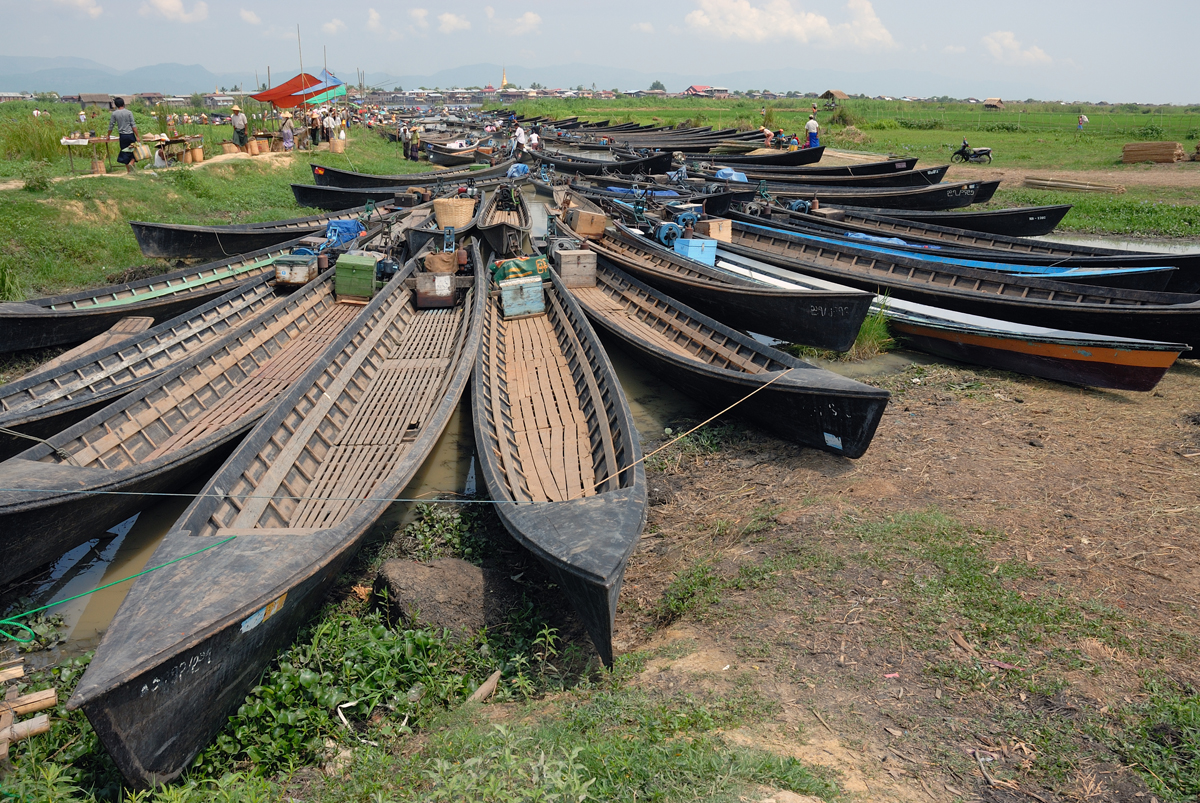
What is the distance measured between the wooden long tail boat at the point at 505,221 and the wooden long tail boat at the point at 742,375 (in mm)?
2723

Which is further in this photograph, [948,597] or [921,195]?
[921,195]

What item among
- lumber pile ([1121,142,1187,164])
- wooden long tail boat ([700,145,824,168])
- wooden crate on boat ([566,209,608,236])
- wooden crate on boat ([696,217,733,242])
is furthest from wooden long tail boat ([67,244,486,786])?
lumber pile ([1121,142,1187,164])

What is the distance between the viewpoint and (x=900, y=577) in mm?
5609

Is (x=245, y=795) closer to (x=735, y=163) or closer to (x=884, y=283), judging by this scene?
(x=884, y=283)

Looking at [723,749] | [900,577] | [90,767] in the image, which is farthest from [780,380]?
[90,767]

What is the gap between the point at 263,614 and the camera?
4.48 m

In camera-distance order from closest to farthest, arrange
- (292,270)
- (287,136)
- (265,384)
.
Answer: (265,384)
(292,270)
(287,136)

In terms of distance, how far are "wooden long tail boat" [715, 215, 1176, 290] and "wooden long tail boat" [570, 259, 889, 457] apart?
5.81m

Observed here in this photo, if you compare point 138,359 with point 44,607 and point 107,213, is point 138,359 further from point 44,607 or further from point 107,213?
point 107,213

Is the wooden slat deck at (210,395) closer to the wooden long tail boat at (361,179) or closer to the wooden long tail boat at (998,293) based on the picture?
the wooden long tail boat at (998,293)

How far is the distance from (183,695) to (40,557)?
3.30 meters

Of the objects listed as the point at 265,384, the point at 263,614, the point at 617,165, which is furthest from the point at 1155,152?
the point at 263,614

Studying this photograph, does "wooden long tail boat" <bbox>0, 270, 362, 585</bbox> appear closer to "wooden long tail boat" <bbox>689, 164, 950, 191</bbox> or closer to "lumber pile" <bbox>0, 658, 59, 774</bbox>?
"lumber pile" <bbox>0, 658, 59, 774</bbox>

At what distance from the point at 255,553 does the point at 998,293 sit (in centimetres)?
1266
